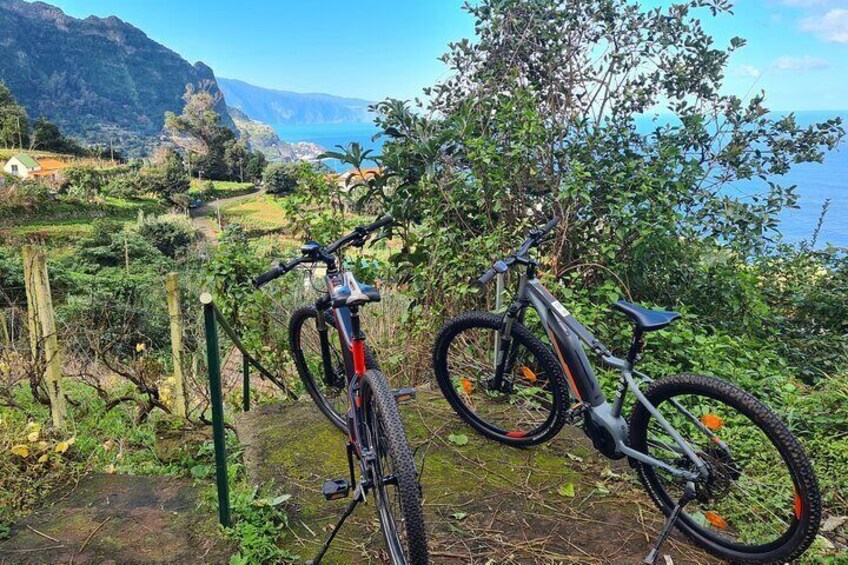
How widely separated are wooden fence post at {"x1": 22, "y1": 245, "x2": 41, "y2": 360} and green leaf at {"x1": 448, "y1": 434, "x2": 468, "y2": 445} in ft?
7.52

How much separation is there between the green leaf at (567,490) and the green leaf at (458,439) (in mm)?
537

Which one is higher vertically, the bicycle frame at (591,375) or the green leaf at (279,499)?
the bicycle frame at (591,375)

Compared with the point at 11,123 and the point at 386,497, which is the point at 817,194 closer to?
the point at 386,497

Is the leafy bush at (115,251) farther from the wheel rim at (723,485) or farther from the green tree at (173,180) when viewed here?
the wheel rim at (723,485)

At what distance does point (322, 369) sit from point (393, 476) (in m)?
1.53

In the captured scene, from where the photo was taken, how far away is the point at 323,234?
384 cm

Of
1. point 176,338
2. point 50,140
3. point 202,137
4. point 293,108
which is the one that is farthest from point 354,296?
point 293,108

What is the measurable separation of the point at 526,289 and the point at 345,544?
1274mm

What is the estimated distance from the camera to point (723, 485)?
191 centimetres

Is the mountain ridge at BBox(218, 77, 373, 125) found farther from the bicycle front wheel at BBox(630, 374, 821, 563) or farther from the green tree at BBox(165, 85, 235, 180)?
the bicycle front wheel at BBox(630, 374, 821, 563)

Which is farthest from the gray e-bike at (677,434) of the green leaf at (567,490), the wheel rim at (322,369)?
the wheel rim at (322,369)

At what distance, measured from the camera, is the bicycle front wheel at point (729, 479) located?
1.69m

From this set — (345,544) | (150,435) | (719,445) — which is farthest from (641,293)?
(150,435)

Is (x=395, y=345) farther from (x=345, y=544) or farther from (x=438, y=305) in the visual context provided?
(x=345, y=544)
